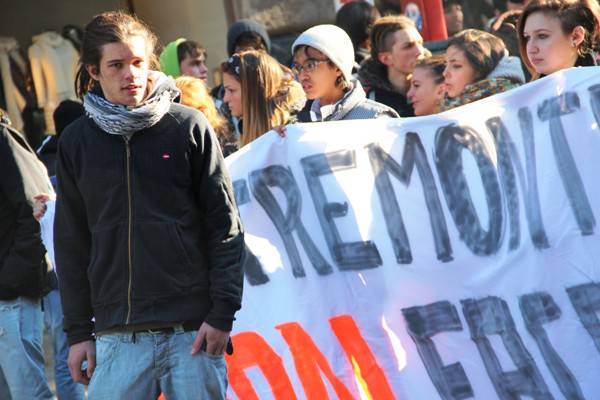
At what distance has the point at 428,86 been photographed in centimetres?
595

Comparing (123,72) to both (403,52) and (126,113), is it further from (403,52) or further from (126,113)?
(403,52)

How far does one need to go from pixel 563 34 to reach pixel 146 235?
7.34 ft

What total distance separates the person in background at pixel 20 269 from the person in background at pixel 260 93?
992 millimetres

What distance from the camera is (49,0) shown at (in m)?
11.5

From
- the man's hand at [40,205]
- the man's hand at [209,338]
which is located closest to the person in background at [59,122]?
the man's hand at [40,205]

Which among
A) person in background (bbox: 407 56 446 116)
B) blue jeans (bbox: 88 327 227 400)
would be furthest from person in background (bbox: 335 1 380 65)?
blue jeans (bbox: 88 327 227 400)

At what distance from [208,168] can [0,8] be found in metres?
8.38

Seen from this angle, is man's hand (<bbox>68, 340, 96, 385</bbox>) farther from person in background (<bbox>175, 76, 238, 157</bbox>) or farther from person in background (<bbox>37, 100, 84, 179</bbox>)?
person in background (<bbox>37, 100, 84, 179</bbox>)

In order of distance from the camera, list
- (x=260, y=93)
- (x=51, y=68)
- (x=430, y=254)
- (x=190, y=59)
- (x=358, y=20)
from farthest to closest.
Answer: (x=51, y=68) < (x=190, y=59) < (x=358, y=20) < (x=260, y=93) < (x=430, y=254)

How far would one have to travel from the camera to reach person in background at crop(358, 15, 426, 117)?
21.7 ft

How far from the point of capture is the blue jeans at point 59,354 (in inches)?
241

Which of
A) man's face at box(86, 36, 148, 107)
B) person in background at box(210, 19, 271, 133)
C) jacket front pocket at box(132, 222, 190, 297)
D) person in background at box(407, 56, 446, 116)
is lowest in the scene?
jacket front pocket at box(132, 222, 190, 297)

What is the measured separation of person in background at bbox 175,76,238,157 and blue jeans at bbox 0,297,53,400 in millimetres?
1203

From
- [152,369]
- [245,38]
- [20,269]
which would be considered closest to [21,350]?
[20,269]
